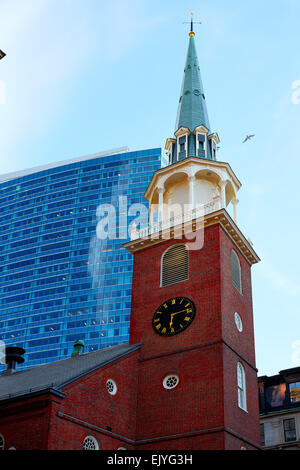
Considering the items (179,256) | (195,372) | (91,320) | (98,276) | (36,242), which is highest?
(36,242)

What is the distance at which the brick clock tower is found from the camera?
25891 mm

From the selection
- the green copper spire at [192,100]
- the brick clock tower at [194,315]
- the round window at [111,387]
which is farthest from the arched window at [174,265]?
the green copper spire at [192,100]

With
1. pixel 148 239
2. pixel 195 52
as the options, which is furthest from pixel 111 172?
pixel 148 239

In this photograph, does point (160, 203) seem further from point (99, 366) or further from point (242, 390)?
point (242, 390)

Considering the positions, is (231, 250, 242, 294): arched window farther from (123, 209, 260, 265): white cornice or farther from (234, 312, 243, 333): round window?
(234, 312, 243, 333): round window

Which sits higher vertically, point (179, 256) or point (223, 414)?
point (179, 256)

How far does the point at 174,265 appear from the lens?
31188 mm

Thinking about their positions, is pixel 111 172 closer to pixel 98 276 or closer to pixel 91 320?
pixel 98 276

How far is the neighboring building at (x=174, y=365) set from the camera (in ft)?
78.8

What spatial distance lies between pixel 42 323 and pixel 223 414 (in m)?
86.8

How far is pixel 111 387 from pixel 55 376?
2.57 metres

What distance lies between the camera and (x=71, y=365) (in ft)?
97.3

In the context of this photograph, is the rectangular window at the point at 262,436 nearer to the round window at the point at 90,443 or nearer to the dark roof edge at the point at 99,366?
the dark roof edge at the point at 99,366

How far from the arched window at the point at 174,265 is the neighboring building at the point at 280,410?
53.7 ft
